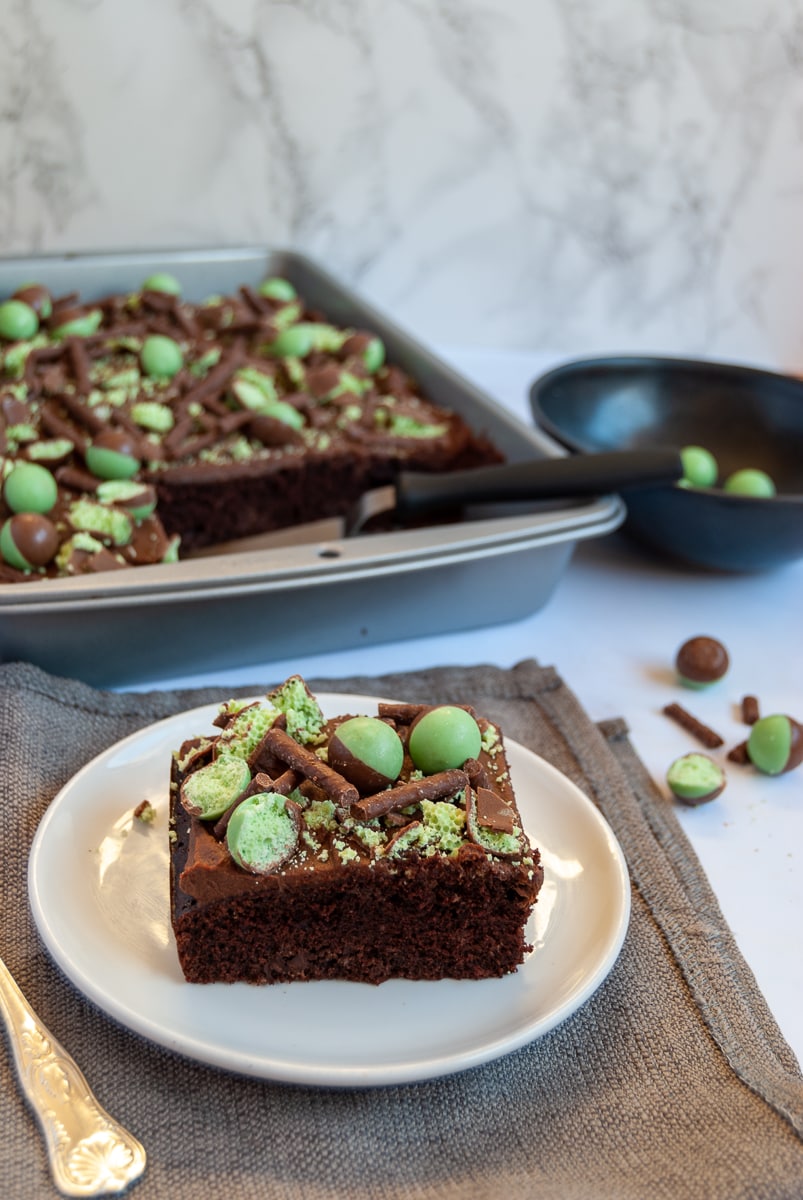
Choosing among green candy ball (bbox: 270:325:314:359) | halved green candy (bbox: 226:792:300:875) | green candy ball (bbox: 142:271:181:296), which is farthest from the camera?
green candy ball (bbox: 142:271:181:296)

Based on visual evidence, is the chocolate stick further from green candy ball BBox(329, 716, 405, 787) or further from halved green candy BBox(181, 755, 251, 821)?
halved green candy BBox(181, 755, 251, 821)

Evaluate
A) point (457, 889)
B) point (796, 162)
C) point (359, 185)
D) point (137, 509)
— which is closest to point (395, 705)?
point (457, 889)

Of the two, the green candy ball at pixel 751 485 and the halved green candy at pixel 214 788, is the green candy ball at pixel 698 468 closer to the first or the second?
the green candy ball at pixel 751 485

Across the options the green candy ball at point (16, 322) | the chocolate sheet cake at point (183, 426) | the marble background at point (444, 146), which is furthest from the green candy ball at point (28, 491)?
the marble background at point (444, 146)

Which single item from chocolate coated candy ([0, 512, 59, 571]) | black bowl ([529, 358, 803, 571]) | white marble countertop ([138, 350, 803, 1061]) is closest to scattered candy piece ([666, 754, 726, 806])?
white marble countertop ([138, 350, 803, 1061])

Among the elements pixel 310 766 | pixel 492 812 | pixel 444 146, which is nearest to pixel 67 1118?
pixel 310 766

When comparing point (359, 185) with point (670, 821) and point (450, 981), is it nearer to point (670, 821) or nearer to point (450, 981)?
point (670, 821)
